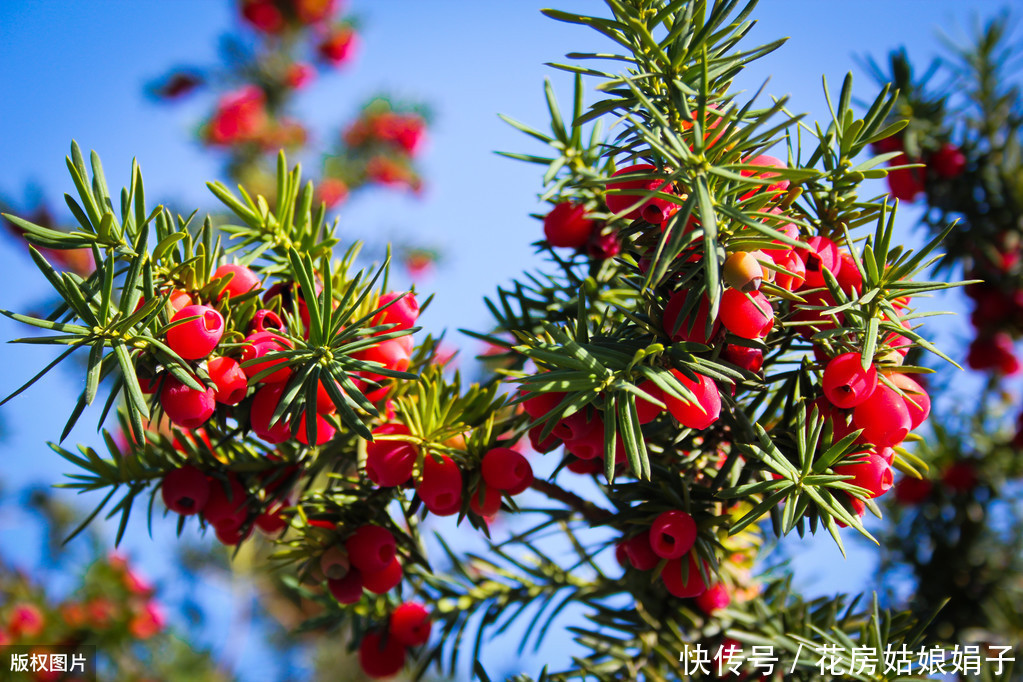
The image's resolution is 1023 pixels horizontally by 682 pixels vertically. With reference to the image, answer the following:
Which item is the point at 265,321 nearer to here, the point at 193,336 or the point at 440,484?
the point at 193,336

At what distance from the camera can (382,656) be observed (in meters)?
1.24

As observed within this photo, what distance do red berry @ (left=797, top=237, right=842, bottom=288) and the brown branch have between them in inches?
17.6

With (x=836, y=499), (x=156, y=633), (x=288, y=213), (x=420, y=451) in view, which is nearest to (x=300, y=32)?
(x=156, y=633)

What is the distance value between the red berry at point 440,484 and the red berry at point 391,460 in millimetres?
21

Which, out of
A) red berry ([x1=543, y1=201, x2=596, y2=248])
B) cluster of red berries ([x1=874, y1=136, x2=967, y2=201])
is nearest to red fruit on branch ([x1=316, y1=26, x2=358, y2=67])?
cluster of red berries ([x1=874, y1=136, x2=967, y2=201])

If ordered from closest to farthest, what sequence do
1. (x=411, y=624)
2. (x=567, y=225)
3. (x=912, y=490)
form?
(x=567, y=225) → (x=411, y=624) → (x=912, y=490)

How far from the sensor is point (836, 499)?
78 cm

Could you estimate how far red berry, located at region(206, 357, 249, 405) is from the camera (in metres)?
0.79

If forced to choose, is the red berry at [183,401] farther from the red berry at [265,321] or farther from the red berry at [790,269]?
the red berry at [790,269]

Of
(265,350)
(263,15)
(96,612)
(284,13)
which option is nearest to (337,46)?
(284,13)

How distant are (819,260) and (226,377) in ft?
2.26

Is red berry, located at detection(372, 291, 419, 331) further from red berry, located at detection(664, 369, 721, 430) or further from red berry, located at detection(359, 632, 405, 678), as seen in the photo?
red berry, located at detection(359, 632, 405, 678)

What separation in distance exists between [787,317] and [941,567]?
123cm

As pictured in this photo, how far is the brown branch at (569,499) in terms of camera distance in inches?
41.8
